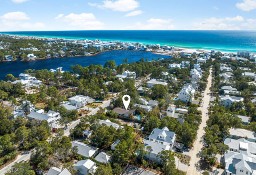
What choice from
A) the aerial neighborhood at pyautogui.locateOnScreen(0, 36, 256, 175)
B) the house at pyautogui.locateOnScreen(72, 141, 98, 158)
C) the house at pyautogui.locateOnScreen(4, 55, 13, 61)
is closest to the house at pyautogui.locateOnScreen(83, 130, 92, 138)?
the aerial neighborhood at pyautogui.locateOnScreen(0, 36, 256, 175)

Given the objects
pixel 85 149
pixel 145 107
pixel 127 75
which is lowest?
pixel 85 149

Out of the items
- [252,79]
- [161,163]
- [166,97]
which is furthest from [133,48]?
[161,163]

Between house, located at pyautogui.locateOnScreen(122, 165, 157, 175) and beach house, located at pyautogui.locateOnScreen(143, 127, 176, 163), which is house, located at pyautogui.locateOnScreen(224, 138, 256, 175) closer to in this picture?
beach house, located at pyautogui.locateOnScreen(143, 127, 176, 163)

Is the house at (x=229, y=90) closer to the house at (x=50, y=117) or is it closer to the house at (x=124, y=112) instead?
the house at (x=124, y=112)

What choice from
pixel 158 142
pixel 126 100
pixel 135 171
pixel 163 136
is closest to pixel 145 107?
pixel 126 100

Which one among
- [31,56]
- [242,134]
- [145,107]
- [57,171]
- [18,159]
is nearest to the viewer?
[57,171]

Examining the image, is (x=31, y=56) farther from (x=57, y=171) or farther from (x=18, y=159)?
(x=57, y=171)

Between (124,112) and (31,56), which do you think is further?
(31,56)
